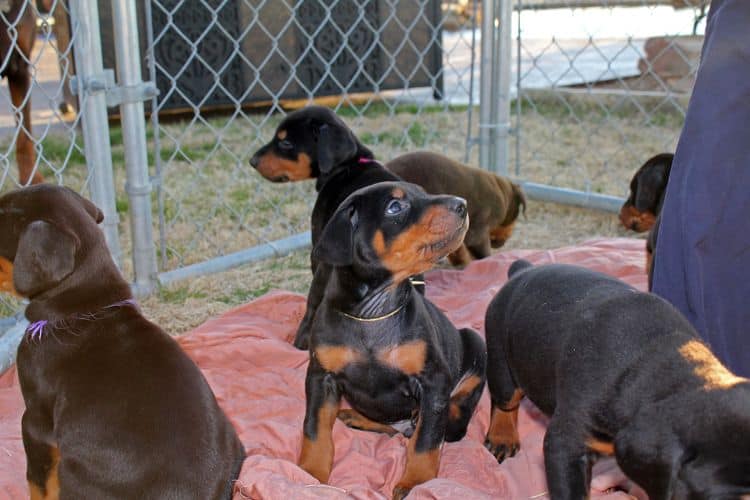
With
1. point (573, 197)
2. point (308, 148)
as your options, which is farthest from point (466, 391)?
point (573, 197)

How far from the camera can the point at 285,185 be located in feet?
24.7

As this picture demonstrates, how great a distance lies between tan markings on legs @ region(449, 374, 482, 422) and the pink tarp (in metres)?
0.10

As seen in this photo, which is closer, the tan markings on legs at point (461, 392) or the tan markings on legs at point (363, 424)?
the tan markings on legs at point (461, 392)

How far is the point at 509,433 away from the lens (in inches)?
138

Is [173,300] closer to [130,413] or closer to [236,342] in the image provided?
[236,342]

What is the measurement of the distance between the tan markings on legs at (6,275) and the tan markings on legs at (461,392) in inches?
63.1

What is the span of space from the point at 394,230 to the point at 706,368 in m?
1.10

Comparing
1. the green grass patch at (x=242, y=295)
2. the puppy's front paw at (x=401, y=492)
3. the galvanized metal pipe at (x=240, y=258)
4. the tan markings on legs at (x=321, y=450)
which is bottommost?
the green grass patch at (x=242, y=295)

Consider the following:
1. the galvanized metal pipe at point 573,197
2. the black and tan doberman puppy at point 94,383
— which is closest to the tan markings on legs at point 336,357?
the black and tan doberman puppy at point 94,383

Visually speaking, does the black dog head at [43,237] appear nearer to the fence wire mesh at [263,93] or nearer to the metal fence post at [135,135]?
the metal fence post at [135,135]

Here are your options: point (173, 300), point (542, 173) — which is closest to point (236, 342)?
point (173, 300)

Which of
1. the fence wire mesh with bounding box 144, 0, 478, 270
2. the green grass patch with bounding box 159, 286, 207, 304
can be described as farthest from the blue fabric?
the fence wire mesh with bounding box 144, 0, 478, 270

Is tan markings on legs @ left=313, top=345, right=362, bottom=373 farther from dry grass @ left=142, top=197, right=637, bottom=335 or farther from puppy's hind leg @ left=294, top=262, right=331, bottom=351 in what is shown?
dry grass @ left=142, top=197, right=637, bottom=335

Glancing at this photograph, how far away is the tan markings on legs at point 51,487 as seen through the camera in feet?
9.44
